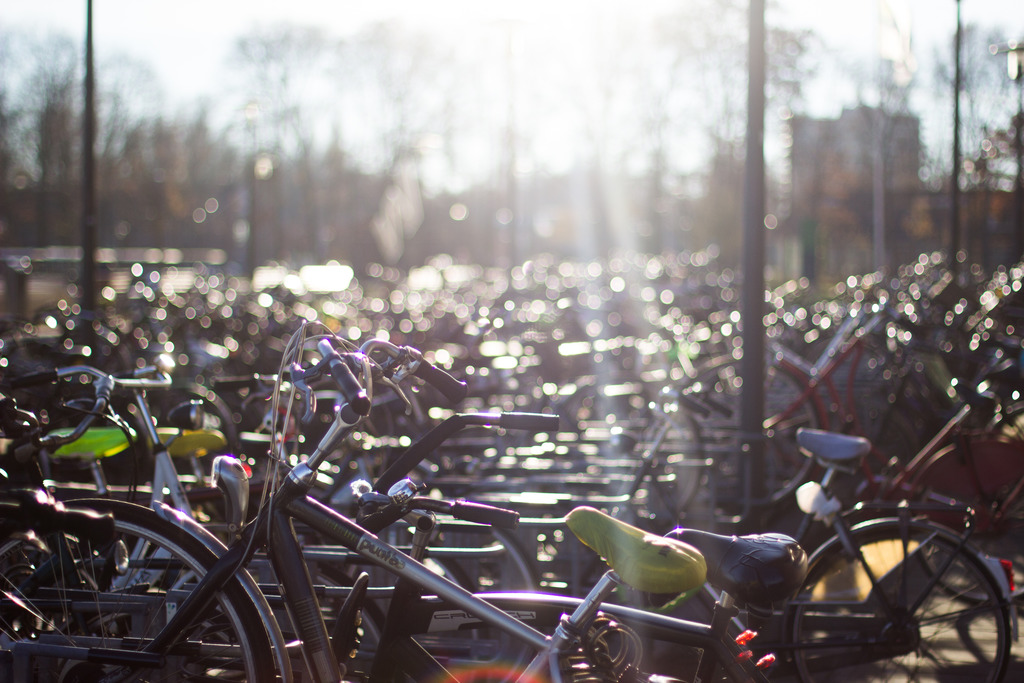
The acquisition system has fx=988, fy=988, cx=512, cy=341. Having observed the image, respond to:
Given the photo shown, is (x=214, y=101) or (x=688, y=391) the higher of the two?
(x=214, y=101)

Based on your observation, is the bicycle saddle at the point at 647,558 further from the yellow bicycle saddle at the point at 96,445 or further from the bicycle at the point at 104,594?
the yellow bicycle saddle at the point at 96,445

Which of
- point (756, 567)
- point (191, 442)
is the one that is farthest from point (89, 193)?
point (756, 567)

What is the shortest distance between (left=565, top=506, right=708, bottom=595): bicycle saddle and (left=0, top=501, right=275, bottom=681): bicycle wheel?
850mm

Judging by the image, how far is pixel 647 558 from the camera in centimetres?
215

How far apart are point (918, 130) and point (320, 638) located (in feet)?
124

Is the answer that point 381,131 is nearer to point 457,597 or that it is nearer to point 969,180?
point 969,180

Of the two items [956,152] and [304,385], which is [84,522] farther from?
[956,152]

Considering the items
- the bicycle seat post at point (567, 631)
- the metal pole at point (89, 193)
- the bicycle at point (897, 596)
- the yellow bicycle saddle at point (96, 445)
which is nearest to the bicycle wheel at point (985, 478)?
the bicycle at point (897, 596)

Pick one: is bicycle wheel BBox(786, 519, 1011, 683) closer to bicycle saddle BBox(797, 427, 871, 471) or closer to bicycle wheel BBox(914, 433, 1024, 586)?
bicycle saddle BBox(797, 427, 871, 471)

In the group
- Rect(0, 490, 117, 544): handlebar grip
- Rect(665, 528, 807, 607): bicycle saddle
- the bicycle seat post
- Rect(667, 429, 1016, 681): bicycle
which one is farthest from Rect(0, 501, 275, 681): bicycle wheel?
Rect(667, 429, 1016, 681): bicycle

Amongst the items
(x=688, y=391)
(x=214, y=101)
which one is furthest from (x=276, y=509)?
(x=214, y=101)

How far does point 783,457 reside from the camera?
590 cm

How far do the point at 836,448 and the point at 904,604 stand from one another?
534mm

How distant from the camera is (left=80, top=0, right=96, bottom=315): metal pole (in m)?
7.89
